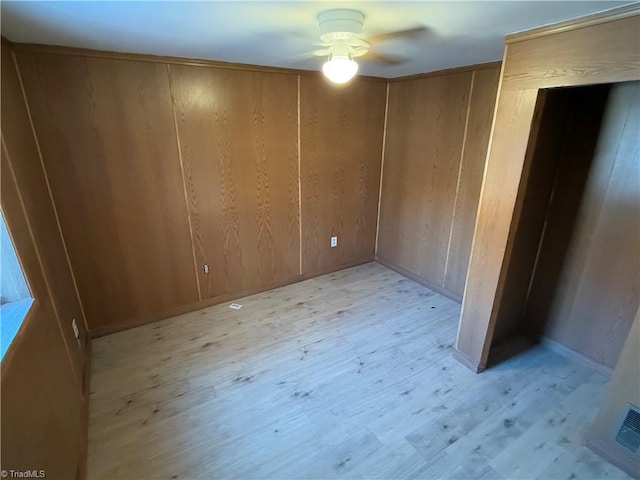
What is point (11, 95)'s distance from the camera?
1781 millimetres

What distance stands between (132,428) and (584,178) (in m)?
3.25

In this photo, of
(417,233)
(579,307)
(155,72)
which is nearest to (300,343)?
(417,233)

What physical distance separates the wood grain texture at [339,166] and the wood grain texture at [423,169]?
0.61 feet

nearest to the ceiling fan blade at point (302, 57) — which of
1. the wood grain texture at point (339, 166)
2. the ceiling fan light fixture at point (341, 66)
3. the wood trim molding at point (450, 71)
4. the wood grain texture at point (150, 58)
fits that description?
the wood grain texture at point (150, 58)

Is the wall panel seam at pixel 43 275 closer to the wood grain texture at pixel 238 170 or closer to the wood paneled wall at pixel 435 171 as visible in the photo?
the wood grain texture at pixel 238 170

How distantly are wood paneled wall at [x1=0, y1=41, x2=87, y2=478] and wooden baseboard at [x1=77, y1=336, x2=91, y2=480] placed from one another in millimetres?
25

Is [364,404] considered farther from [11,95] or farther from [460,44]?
[11,95]

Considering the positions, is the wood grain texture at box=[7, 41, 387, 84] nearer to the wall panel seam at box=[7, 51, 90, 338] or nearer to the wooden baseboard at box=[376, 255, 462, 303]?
the wall panel seam at box=[7, 51, 90, 338]

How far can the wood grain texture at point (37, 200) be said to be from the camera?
5.45 ft

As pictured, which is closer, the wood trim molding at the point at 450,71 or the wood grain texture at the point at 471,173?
the wood trim molding at the point at 450,71

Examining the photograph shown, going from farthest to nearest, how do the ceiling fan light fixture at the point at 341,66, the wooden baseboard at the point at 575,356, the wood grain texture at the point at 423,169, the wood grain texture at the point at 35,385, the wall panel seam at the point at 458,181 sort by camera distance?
1. the wood grain texture at the point at 423,169
2. the wall panel seam at the point at 458,181
3. the wooden baseboard at the point at 575,356
4. the ceiling fan light fixture at the point at 341,66
5. the wood grain texture at the point at 35,385

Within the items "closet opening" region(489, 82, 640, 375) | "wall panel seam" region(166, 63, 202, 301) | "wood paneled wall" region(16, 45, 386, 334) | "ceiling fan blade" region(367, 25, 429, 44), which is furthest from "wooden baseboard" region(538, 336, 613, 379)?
"wall panel seam" region(166, 63, 202, 301)

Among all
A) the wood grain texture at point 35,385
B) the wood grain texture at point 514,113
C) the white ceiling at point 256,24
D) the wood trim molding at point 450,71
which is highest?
the wood trim molding at point 450,71

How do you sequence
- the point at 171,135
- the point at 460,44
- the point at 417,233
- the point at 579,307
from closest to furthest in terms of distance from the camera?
the point at 460,44
the point at 579,307
the point at 171,135
the point at 417,233
